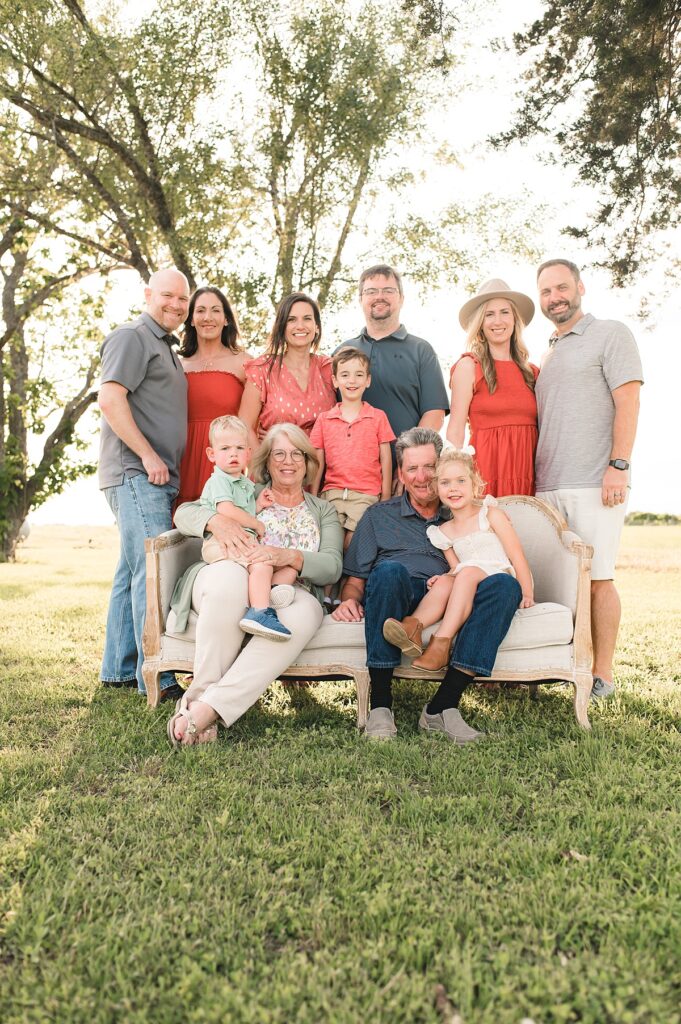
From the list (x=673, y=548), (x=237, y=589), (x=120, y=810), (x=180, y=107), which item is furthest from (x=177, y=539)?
(x=673, y=548)

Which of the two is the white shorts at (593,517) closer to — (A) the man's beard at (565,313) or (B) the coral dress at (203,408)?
(A) the man's beard at (565,313)

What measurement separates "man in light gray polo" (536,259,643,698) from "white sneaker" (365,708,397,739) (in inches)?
56.5

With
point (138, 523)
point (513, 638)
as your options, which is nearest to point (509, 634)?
point (513, 638)

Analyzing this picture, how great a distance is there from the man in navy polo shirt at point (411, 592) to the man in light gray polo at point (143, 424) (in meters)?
1.14

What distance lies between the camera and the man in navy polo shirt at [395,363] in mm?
4625

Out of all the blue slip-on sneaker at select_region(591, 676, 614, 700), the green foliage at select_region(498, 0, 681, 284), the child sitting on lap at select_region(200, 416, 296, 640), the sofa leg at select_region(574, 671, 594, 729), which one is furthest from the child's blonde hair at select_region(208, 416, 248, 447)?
the green foliage at select_region(498, 0, 681, 284)

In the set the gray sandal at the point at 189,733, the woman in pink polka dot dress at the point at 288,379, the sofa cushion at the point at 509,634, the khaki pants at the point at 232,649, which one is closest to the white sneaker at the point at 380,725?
the sofa cushion at the point at 509,634

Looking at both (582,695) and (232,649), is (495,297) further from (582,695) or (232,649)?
(232,649)

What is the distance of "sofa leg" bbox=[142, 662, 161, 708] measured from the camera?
407 centimetres

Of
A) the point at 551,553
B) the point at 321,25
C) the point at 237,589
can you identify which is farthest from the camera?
the point at 321,25

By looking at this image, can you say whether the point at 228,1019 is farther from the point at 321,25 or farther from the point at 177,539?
the point at 321,25

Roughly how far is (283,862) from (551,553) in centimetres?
225

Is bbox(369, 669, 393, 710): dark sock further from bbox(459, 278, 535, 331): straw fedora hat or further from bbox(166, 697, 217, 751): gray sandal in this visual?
bbox(459, 278, 535, 331): straw fedora hat

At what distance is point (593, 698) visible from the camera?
14.6 feet
